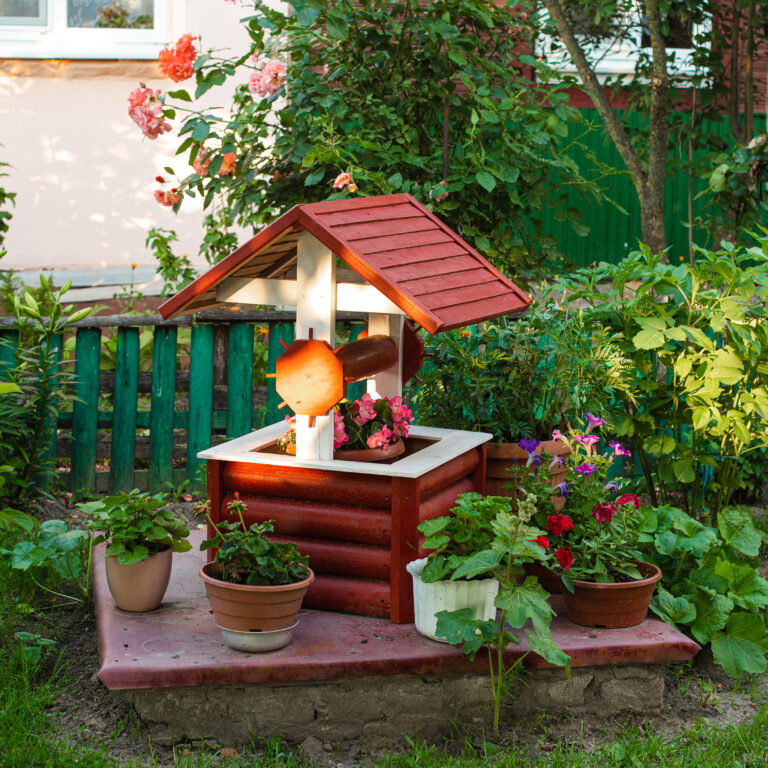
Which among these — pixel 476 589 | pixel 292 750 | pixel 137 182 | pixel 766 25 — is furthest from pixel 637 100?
pixel 292 750

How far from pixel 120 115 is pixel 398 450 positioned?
18.3ft

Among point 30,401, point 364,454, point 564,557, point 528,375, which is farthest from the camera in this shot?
point 30,401

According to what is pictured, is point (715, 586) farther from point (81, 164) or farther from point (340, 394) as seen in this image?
point (81, 164)

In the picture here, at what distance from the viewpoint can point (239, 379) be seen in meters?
5.49

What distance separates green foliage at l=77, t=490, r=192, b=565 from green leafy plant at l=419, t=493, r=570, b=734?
95 cm

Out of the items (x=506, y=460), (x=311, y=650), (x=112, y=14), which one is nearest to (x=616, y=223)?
(x=112, y=14)

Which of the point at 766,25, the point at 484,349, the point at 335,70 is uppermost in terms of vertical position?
the point at 766,25

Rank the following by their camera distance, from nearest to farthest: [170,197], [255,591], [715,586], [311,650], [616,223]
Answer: [255,591]
[311,650]
[715,586]
[170,197]
[616,223]

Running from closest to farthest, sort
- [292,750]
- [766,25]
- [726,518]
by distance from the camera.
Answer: [292,750] < [726,518] < [766,25]

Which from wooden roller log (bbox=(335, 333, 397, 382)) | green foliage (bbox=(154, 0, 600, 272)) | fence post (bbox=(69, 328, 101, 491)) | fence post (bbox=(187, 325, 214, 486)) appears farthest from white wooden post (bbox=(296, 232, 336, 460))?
fence post (bbox=(69, 328, 101, 491))

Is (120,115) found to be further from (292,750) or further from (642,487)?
(292,750)

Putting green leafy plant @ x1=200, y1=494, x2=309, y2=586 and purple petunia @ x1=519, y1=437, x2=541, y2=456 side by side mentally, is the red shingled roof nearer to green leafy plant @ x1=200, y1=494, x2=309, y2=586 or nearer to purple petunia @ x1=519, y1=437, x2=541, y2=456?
purple petunia @ x1=519, y1=437, x2=541, y2=456

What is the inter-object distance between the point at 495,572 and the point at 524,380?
3.97 ft

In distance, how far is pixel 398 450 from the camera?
364 cm
